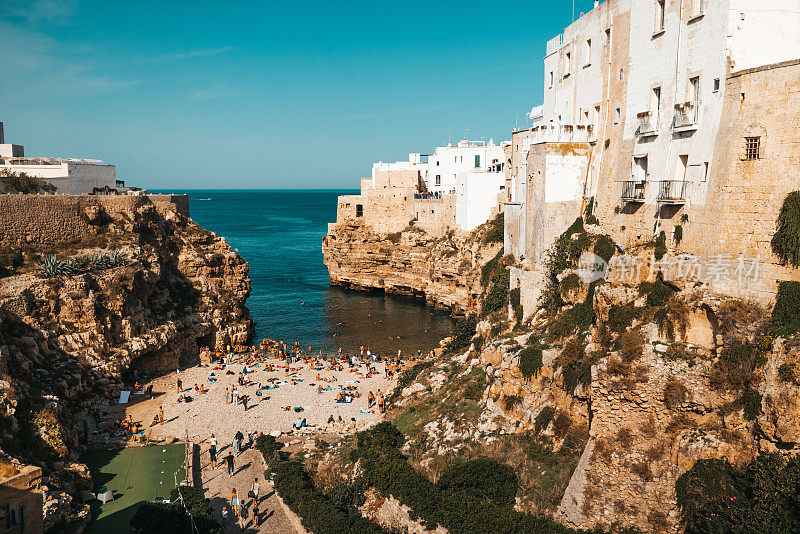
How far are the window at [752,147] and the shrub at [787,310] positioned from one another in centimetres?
312

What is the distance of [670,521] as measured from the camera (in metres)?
12.7

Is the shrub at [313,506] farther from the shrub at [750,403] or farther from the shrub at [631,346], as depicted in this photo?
the shrub at [750,403]

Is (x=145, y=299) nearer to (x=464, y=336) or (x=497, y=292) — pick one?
(x=464, y=336)

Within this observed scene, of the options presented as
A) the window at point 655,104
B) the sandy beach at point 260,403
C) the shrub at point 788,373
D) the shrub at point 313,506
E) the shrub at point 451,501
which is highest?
the window at point 655,104

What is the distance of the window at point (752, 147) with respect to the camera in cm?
1373

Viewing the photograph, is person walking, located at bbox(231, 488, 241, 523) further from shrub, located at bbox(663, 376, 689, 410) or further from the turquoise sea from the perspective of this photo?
the turquoise sea

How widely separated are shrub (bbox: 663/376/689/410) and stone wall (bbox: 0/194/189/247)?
31.3 m

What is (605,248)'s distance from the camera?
63.1 feet

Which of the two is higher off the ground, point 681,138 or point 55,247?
point 681,138

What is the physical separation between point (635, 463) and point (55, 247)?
30754 mm

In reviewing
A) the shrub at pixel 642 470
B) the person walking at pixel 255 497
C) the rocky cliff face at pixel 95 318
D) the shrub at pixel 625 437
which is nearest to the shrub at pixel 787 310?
the shrub at pixel 625 437

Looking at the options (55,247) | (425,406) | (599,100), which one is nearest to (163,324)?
(55,247)

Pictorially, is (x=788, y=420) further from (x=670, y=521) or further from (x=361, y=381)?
(x=361, y=381)

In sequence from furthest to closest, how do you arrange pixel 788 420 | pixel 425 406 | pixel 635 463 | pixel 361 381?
1. pixel 361 381
2. pixel 425 406
3. pixel 635 463
4. pixel 788 420
